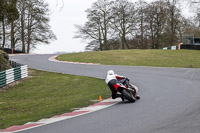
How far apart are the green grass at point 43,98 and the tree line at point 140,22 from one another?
38799 millimetres

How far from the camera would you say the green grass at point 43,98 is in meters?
9.30

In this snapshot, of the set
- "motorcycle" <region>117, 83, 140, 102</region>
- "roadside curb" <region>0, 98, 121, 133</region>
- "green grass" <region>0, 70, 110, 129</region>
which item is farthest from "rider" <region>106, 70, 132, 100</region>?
"green grass" <region>0, 70, 110, 129</region>

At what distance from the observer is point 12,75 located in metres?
18.4

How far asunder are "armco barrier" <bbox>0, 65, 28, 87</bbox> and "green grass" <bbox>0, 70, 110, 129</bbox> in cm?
73

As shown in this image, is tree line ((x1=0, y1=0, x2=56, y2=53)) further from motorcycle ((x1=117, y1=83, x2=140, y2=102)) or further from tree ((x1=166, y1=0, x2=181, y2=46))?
motorcycle ((x1=117, y1=83, x2=140, y2=102))

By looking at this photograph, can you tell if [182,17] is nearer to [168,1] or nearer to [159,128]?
[168,1]

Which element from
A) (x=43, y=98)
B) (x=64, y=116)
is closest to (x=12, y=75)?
(x=43, y=98)

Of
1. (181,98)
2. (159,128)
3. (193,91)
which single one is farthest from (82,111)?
(193,91)

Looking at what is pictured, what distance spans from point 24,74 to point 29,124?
13.3m

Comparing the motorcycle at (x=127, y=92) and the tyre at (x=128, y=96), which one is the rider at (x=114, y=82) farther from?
the tyre at (x=128, y=96)

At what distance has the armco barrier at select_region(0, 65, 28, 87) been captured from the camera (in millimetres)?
17058

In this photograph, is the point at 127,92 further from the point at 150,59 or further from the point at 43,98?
the point at 150,59

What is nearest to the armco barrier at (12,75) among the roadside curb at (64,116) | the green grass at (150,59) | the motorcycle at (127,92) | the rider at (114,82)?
the roadside curb at (64,116)

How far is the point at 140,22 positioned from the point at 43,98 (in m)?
46.0
